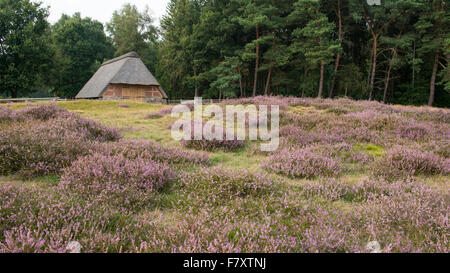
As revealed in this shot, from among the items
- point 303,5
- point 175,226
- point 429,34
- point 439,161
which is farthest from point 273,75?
point 175,226

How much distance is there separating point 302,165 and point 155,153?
8.99 ft

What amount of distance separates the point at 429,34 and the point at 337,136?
1243 inches

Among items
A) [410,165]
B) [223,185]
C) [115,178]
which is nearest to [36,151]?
[115,178]

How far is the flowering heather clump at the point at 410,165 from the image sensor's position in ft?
14.4

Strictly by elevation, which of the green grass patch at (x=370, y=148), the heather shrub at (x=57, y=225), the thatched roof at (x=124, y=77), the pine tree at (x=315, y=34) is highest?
the pine tree at (x=315, y=34)

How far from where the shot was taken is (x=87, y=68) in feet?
160

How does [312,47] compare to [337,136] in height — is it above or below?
above

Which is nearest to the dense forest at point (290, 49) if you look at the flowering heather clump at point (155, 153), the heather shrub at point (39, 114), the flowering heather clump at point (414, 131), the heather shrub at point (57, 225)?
the flowering heather clump at point (414, 131)

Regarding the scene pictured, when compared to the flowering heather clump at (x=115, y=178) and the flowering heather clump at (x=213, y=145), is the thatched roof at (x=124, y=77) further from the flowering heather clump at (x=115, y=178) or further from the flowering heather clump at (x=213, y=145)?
the flowering heather clump at (x=115, y=178)

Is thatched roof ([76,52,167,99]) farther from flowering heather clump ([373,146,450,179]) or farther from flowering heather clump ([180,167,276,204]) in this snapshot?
flowering heather clump ([373,146,450,179])

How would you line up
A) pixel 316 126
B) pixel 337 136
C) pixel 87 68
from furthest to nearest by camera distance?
1. pixel 87 68
2. pixel 316 126
3. pixel 337 136

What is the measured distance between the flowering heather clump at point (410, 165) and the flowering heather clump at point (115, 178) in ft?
11.7

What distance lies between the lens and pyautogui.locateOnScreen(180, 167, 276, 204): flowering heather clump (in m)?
3.33
